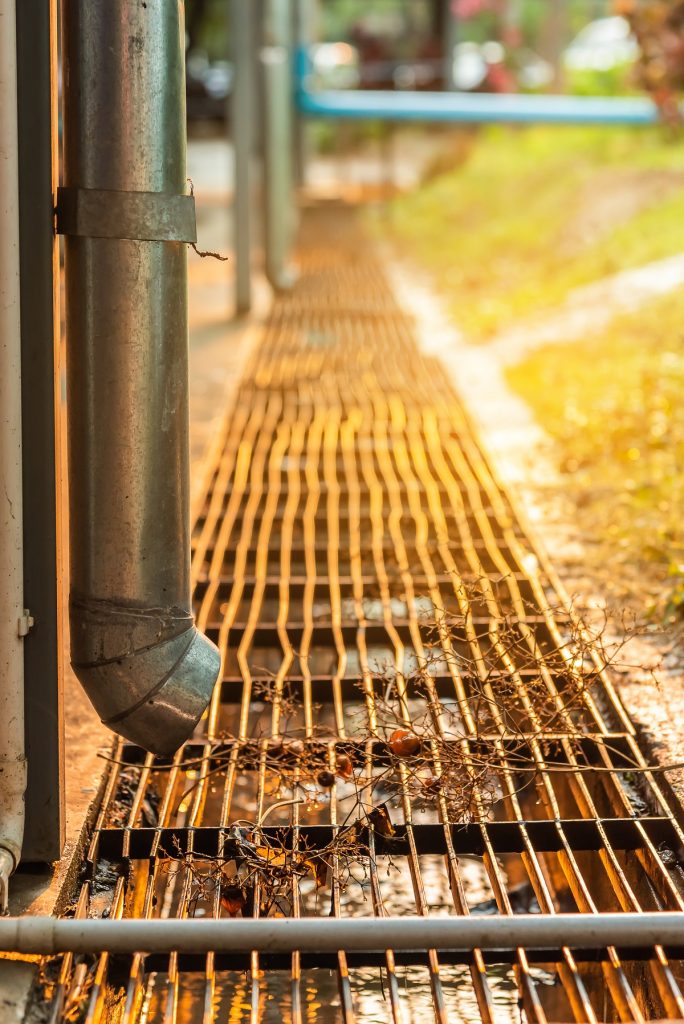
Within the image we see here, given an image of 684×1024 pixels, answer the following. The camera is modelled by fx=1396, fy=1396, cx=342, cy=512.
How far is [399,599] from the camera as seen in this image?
4.79 m

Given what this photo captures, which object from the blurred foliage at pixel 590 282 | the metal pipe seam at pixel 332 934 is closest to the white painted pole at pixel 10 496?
the metal pipe seam at pixel 332 934

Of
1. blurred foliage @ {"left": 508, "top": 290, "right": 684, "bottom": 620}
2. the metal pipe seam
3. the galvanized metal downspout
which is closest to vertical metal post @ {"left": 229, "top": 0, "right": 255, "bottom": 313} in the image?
blurred foliage @ {"left": 508, "top": 290, "right": 684, "bottom": 620}

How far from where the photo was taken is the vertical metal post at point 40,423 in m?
2.66

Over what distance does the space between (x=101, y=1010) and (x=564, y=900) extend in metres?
1.45

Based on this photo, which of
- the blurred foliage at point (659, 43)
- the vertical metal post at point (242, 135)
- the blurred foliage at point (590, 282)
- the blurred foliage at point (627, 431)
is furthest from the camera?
the blurred foliage at point (659, 43)

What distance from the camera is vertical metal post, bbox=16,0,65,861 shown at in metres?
2.66

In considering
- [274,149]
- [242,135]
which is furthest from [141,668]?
[274,149]

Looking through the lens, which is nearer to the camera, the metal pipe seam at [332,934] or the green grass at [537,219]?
the metal pipe seam at [332,934]

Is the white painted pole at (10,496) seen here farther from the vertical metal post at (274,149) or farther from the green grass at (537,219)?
the vertical metal post at (274,149)

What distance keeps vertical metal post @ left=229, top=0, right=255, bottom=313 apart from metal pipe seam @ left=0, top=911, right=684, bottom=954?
8479mm

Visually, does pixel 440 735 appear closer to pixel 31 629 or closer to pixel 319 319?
pixel 31 629

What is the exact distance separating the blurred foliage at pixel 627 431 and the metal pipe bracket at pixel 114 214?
2.28 meters

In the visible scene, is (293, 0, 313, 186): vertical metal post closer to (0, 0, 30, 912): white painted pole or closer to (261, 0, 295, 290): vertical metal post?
(261, 0, 295, 290): vertical metal post

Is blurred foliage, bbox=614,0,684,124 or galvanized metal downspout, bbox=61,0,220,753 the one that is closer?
galvanized metal downspout, bbox=61,0,220,753
